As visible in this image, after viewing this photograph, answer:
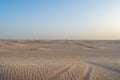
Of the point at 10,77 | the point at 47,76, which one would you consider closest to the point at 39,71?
the point at 47,76

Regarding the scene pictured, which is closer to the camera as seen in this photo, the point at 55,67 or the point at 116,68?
the point at 55,67

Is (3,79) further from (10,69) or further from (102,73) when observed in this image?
(102,73)

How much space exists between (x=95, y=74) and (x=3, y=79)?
4313 millimetres

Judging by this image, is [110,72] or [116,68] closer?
[110,72]

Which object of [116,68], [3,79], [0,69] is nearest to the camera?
[3,79]

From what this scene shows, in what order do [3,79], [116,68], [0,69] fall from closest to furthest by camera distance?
[3,79]
[0,69]
[116,68]

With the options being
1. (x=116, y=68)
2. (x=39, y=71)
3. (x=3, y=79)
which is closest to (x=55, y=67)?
(x=39, y=71)

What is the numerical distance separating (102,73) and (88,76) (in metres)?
0.88

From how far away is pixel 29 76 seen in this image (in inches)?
411

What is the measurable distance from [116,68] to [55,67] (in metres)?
3.51

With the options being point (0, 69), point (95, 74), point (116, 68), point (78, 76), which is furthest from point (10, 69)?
point (116, 68)

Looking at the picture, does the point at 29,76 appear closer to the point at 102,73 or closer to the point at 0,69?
the point at 0,69

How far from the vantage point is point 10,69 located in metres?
11.1

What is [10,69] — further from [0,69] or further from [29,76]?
[29,76]
